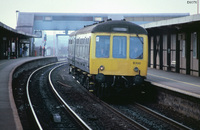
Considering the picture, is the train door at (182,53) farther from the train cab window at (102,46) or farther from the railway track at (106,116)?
the train cab window at (102,46)

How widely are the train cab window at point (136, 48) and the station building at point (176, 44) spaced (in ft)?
9.29

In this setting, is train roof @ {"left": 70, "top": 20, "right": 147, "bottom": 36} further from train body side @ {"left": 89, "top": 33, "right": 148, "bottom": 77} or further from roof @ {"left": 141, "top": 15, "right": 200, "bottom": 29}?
roof @ {"left": 141, "top": 15, "right": 200, "bottom": 29}

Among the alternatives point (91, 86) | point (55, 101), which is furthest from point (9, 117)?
point (91, 86)

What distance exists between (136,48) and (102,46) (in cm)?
139

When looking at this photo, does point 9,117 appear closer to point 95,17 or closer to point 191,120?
point 191,120

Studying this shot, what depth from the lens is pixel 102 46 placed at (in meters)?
13.7

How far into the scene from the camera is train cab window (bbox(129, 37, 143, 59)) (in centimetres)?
1369

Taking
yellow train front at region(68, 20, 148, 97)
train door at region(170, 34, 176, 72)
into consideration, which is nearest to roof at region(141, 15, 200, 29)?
train door at region(170, 34, 176, 72)

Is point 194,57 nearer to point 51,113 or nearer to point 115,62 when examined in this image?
point 115,62

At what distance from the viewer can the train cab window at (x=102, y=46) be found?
13656 mm

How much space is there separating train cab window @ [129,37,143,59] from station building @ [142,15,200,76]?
283 cm

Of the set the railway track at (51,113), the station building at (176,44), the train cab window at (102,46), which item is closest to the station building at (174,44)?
the station building at (176,44)

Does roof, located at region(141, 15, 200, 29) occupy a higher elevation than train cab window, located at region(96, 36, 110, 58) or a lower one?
higher

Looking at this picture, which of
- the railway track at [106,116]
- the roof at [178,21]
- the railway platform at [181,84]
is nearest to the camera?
the railway track at [106,116]
